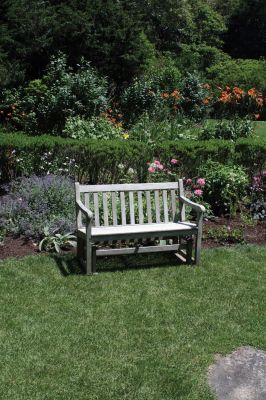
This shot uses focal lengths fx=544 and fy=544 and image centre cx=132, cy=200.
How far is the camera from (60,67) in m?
12.0

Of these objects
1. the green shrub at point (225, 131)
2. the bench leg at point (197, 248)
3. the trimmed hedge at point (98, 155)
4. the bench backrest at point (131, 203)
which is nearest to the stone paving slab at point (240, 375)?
the bench leg at point (197, 248)

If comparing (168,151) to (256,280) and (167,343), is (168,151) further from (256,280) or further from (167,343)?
(167,343)

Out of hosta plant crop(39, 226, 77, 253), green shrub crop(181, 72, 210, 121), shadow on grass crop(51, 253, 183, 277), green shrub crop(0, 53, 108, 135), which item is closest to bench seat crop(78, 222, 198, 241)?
shadow on grass crop(51, 253, 183, 277)

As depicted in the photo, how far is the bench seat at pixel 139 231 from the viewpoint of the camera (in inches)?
214

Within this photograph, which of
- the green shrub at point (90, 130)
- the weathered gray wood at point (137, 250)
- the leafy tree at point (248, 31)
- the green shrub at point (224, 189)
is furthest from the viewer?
the leafy tree at point (248, 31)

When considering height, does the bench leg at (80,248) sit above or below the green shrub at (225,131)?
below

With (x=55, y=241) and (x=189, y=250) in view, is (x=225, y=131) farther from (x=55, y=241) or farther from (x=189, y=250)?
(x=55, y=241)

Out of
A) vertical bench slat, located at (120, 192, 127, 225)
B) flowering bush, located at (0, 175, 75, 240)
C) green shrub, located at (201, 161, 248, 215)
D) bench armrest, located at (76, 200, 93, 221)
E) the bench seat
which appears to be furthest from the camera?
green shrub, located at (201, 161, 248, 215)

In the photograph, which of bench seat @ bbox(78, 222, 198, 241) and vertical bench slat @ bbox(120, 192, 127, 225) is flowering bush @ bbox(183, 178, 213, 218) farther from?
vertical bench slat @ bbox(120, 192, 127, 225)

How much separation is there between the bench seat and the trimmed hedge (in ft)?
6.12

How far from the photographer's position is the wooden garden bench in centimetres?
545

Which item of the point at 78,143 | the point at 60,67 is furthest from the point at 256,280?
the point at 60,67

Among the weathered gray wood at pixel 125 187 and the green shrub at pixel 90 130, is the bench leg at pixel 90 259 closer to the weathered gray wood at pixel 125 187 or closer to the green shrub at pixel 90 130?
the weathered gray wood at pixel 125 187

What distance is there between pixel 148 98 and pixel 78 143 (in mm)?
6219
